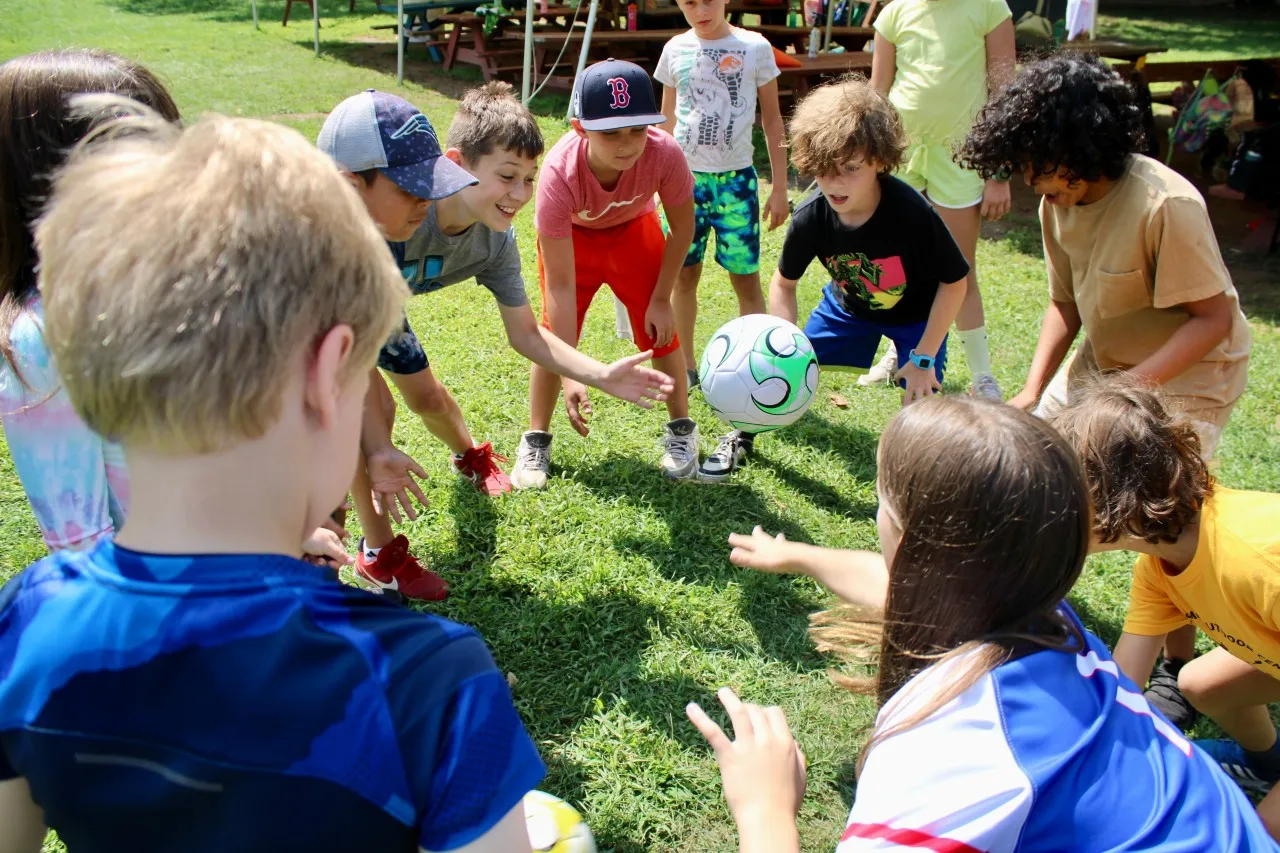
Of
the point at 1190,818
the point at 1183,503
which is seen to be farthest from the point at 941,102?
the point at 1190,818

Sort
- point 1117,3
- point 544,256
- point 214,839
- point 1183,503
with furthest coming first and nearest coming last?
1. point 1117,3
2. point 544,256
3. point 1183,503
4. point 214,839

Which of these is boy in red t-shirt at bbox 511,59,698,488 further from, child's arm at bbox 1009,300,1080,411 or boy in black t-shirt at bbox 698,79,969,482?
child's arm at bbox 1009,300,1080,411

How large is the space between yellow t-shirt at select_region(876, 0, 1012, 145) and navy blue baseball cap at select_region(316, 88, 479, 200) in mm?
3236

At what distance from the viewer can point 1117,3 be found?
2170cm

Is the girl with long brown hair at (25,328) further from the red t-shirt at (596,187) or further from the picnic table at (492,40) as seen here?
the picnic table at (492,40)

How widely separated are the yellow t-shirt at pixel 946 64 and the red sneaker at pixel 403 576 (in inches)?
136

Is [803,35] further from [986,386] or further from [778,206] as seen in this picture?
[986,386]

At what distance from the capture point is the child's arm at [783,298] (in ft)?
12.8

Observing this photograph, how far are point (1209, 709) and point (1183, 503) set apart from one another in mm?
835

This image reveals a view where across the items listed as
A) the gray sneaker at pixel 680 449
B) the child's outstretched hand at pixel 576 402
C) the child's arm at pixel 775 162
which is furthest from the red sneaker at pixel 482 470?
the child's arm at pixel 775 162

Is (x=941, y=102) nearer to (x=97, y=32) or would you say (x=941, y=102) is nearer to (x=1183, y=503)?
(x=1183, y=503)

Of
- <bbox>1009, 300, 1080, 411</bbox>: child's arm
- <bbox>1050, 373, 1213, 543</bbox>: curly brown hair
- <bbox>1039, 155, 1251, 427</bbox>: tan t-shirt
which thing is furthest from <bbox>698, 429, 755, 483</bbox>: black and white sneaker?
<bbox>1050, 373, 1213, 543</bbox>: curly brown hair

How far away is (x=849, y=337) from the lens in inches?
160

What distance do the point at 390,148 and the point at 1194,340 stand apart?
2.44m
